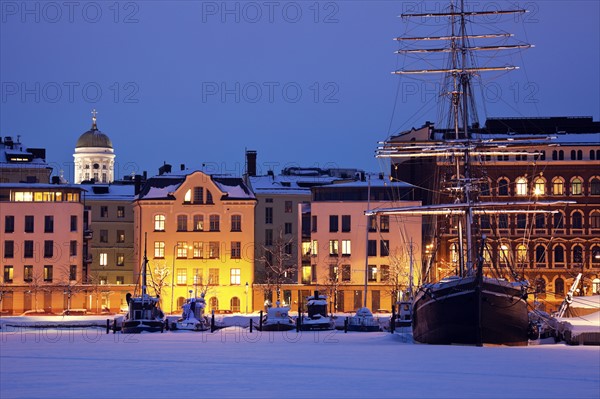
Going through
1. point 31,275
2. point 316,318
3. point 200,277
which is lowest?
point 316,318

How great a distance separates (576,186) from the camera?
106438mm

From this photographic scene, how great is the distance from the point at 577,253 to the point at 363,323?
38.4m

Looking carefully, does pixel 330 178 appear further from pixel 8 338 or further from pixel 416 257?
pixel 8 338

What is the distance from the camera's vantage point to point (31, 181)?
116 metres

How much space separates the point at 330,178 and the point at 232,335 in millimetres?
68693

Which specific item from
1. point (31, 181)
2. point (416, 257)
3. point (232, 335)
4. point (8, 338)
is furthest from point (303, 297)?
point (8, 338)

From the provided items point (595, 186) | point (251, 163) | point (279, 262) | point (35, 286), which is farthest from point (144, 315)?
point (251, 163)

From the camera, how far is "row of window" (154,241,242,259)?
105 metres

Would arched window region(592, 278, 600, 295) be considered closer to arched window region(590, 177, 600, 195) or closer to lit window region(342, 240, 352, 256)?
arched window region(590, 177, 600, 195)

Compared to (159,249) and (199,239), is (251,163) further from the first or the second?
(159,249)

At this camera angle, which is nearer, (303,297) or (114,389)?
(114,389)

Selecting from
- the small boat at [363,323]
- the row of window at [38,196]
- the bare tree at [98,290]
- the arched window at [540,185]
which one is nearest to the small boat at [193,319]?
the small boat at [363,323]

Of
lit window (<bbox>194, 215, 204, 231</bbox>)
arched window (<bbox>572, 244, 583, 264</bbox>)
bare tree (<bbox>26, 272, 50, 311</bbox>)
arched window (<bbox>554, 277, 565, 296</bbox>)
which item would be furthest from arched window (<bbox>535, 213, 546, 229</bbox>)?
bare tree (<bbox>26, 272, 50, 311</bbox>)

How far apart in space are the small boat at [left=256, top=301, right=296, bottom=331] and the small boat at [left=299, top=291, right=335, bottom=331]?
37.9 inches
